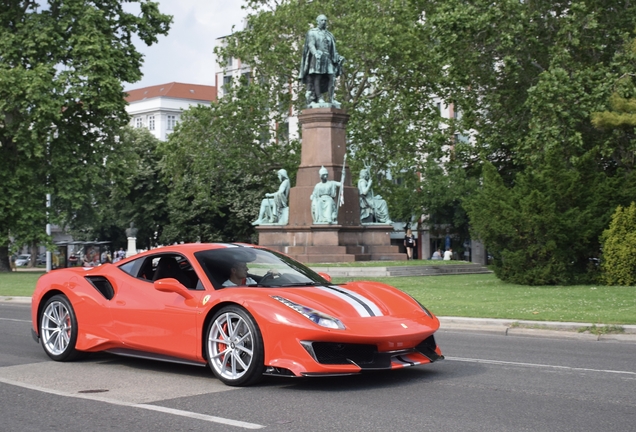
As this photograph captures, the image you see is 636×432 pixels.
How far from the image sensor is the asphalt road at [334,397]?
258 inches

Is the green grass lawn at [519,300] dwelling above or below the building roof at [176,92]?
below

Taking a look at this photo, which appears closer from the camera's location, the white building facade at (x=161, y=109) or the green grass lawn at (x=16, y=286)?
the green grass lawn at (x=16, y=286)

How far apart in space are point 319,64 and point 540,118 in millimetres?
8127

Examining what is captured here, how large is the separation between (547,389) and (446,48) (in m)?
28.4

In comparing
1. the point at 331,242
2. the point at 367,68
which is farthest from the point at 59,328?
the point at 367,68

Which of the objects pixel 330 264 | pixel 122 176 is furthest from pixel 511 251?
pixel 122 176

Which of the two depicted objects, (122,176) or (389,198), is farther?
A: (389,198)

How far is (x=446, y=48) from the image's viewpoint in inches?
1387

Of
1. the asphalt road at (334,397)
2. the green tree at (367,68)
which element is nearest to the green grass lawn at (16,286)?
the asphalt road at (334,397)

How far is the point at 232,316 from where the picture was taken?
8.25m

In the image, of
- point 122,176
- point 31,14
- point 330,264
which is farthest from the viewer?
point 122,176

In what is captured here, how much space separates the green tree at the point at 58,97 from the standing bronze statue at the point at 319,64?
8.51m

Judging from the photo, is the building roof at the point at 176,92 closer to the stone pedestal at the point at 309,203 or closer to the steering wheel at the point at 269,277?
the stone pedestal at the point at 309,203

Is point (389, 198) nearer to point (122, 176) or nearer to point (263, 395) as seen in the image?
point (122, 176)
